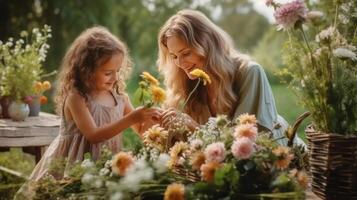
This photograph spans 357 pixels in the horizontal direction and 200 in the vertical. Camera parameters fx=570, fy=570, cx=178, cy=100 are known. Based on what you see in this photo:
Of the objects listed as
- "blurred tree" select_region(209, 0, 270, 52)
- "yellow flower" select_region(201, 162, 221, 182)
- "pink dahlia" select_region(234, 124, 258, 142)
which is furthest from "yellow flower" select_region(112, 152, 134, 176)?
"blurred tree" select_region(209, 0, 270, 52)

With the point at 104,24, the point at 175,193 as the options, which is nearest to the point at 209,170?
the point at 175,193

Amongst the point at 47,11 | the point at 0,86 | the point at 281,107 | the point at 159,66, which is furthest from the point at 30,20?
the point at 159,66

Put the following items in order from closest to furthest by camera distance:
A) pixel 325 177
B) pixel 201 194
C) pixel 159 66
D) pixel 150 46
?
pixel 201 194 < pixel 325 177 < pixel 159 66 < pixel 150 46

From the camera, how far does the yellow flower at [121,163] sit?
1667mm

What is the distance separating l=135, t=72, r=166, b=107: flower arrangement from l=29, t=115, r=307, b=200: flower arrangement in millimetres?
450

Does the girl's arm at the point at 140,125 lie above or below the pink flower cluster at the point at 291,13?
below

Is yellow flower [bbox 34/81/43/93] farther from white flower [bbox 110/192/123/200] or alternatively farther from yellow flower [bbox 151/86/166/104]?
white flower [bbox 110/192/123/200]

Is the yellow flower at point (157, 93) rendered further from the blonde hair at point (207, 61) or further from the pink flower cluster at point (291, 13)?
the pink flower cluster at point (291, 13)

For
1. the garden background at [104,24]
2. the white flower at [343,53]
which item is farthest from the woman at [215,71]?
the white flower at [343,53]

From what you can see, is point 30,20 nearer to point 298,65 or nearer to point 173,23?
point 173,23

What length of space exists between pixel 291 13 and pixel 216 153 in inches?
18.7

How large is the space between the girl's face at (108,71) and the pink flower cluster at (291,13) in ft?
3.54

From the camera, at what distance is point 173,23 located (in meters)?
2.64

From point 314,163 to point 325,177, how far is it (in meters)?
0.06
